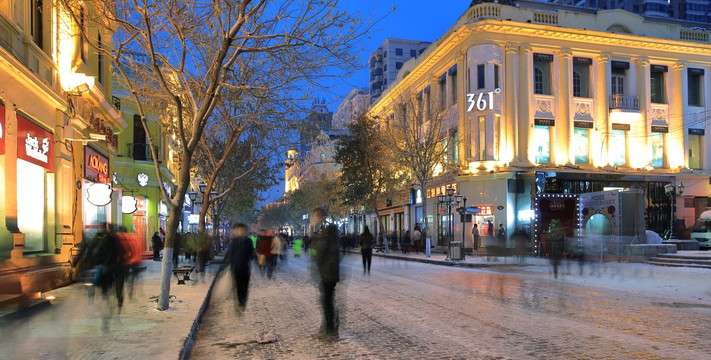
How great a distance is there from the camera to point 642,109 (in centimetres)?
3572

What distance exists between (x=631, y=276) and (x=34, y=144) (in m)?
17.4

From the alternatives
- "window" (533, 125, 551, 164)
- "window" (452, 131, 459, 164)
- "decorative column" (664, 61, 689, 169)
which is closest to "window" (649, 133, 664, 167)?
"decorative column" (664, 61, 689, 169)

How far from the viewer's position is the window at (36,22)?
12.9 meters

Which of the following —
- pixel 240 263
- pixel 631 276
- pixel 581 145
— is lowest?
pixel 631 276

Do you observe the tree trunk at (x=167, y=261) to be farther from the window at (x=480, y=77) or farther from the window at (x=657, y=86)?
the window at (x=657, y=86)

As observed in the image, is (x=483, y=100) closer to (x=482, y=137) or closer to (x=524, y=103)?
(x=482, y=137)

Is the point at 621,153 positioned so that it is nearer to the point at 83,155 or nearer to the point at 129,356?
the point at 83,155

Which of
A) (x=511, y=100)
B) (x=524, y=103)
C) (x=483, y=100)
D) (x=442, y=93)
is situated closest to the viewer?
(x=483, y=100)

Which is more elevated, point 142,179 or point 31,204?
point 142,179

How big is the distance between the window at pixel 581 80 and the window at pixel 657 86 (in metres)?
4.52

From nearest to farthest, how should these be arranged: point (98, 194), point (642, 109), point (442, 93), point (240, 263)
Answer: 1. point (240, 263)
2. point (98, 194)
3. point (642, 109)
4. point (442, 93)

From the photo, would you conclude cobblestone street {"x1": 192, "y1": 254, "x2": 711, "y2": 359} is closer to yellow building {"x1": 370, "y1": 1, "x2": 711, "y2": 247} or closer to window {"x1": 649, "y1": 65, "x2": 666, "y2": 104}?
yellow building {"x1": 370, "y1": 1, "x2": 711, "y2": 247}

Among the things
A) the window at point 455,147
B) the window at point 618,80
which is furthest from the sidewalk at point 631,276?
the window at point 618,80

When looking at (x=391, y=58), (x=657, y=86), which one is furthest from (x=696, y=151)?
(x=391, y=58)
